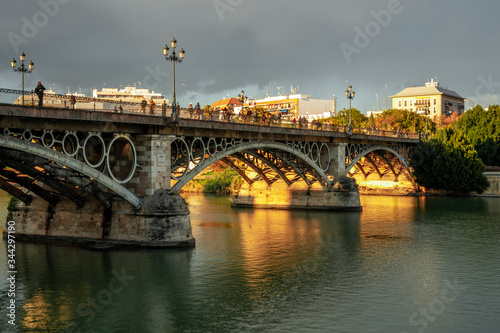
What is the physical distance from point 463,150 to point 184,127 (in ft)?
160

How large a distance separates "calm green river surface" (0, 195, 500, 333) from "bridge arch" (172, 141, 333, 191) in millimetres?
4211

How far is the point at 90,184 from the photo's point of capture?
94.2 feet

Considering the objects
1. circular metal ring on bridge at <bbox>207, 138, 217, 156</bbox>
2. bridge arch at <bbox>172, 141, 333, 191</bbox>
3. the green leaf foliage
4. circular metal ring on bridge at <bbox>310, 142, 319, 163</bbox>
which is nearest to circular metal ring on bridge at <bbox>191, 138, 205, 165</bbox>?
bridge arch at <bbox>172, 141, 333, 191</bbox>

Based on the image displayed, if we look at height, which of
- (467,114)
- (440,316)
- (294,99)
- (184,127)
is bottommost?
(440,316)

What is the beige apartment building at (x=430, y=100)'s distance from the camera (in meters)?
156

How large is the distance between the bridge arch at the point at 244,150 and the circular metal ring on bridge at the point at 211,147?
0.40 metres

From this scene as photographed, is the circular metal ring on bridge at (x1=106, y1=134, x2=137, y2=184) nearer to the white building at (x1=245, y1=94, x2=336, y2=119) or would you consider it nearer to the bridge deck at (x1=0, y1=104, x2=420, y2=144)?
the bridge deck at (x1=0, y1=104, x2=420, y2=144)

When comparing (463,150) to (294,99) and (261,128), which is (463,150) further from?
(294,99)

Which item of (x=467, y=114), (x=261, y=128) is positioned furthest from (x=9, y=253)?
(x=467, y=114)

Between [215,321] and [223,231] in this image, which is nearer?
[215,321]

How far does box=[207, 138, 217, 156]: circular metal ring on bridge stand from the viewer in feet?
119

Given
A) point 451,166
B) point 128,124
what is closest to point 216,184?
point 451,166

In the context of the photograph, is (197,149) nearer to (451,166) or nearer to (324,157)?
(324,157)

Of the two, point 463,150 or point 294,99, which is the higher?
point 294,99
